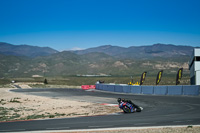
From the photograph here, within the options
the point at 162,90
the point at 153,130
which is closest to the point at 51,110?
the point at 153,130

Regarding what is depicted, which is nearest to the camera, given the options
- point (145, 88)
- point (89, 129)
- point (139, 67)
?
point (89, 129)

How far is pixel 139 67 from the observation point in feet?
642

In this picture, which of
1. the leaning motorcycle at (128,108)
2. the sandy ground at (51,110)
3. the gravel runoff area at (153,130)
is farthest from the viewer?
the sandy ground at (51,110)

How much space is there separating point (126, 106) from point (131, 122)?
4.06 m

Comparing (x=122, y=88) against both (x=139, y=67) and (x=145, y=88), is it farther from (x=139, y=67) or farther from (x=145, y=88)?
(x=139, y=67)

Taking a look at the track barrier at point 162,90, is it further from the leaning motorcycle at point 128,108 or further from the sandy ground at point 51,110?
the leaning motorcycle at point 128,108

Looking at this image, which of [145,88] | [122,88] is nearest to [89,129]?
[145,88]

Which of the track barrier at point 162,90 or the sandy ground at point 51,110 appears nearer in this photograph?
the sandy ground at point 51,110

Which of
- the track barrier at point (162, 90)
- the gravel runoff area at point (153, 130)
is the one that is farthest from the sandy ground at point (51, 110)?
the track barrier at point (162, 90)

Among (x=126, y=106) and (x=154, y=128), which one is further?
(x=126, y=106)

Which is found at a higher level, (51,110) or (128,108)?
(128,108)

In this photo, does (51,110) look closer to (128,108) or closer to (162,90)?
(128,108)

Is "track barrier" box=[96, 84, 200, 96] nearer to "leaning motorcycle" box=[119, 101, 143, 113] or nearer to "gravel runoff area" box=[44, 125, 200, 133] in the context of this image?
"leaning motorcycle" box=[119, 101, 143, 113]

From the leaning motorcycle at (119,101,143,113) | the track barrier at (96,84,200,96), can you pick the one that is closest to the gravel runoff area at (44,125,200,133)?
the leaning motorcycle at (119,101,143,113)
